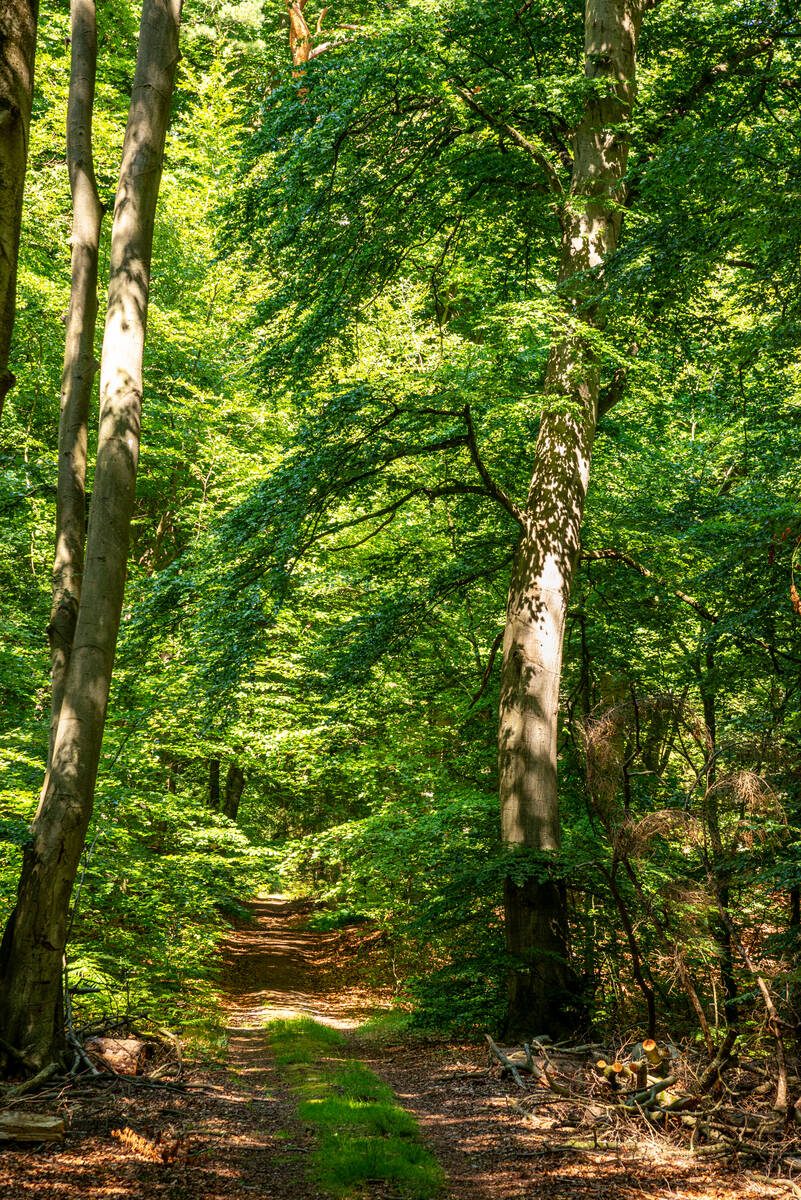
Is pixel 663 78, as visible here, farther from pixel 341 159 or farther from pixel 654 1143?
pixel 654 1143

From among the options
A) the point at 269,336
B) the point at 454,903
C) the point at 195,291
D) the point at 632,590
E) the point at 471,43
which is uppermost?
the point at 195,291

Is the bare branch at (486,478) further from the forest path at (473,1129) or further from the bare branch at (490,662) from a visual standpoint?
the forest path at (473,1129)

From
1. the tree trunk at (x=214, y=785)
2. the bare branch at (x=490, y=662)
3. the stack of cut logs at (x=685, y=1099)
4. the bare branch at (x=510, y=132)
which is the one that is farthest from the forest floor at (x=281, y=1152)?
the tree trunk at (x=214, y=785)

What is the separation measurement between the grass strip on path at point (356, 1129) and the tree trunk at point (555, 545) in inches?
69.8

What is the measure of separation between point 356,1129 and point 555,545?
5480 mm

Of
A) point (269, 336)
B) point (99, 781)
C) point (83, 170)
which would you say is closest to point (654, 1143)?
point (99, 781)

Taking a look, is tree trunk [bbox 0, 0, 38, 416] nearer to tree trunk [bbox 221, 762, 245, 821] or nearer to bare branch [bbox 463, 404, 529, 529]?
bare branch [bbox 463, 404, 529, 529]

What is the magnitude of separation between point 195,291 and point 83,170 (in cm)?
1128

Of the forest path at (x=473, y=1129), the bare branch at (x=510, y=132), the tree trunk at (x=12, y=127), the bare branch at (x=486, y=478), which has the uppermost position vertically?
the bare branch at (x=510, y=132)

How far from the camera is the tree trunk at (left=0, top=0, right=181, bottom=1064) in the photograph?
506 cm

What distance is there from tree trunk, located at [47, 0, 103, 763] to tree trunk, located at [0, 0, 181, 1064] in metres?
0.50

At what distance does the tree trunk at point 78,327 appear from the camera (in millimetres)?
5945

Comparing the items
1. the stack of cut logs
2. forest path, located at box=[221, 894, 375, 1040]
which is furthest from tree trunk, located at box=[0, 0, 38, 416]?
forest path, located at box=[221, 894, 375, 1040]

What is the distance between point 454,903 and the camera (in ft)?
26.2
